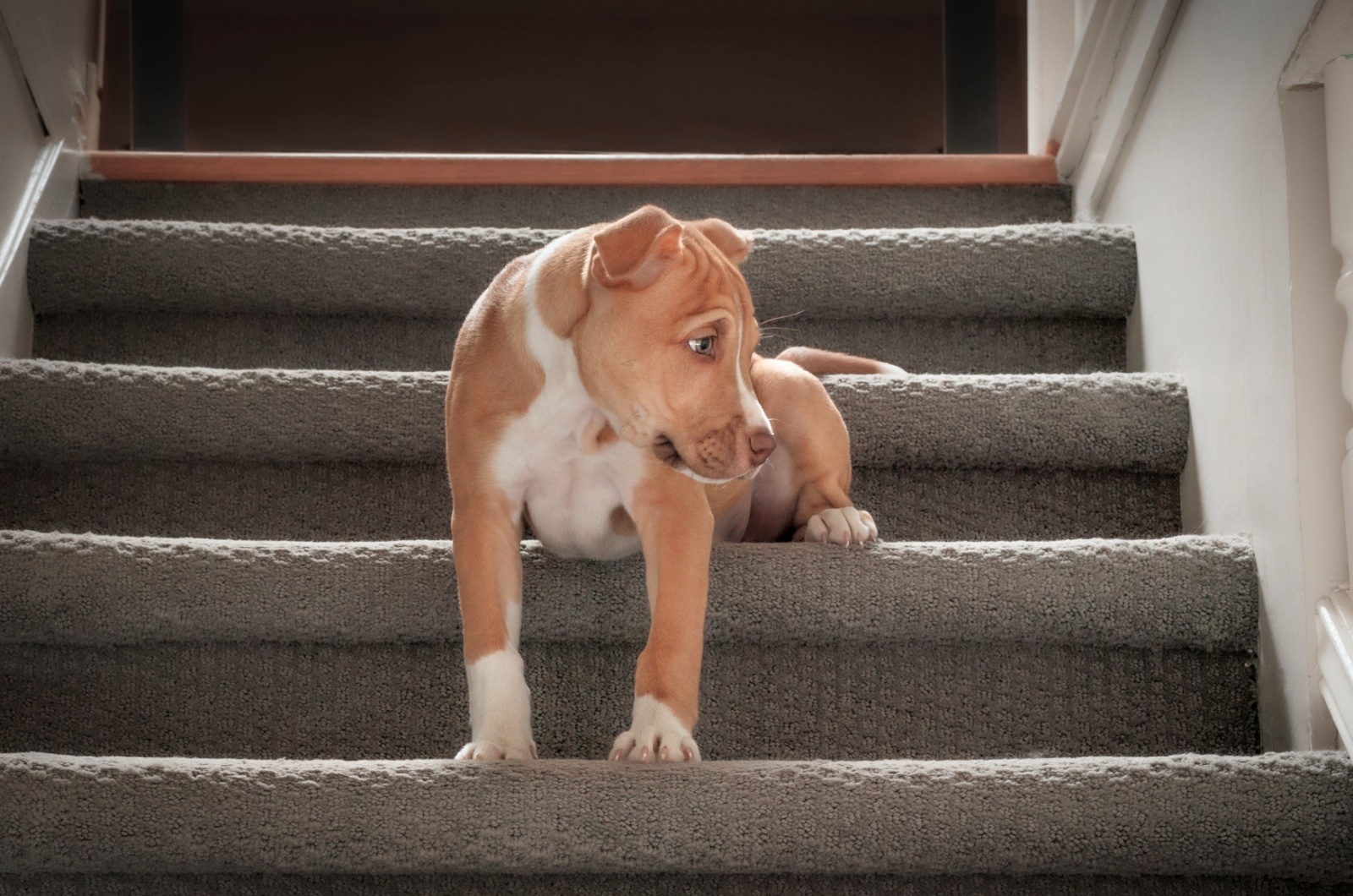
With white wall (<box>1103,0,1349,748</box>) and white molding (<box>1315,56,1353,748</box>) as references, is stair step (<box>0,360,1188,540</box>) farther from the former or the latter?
white molding (<box>1315,56,1353,748</box>)

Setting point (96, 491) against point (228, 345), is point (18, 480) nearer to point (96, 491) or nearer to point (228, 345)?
point (96, 491)

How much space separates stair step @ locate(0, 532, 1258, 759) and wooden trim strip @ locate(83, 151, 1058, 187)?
1022 millimetres

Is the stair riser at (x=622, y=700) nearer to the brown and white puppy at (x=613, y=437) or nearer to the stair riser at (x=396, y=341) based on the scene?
the brown and white puppy at (x=613, y=437)

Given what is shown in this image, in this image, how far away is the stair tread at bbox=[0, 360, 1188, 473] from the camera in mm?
1696

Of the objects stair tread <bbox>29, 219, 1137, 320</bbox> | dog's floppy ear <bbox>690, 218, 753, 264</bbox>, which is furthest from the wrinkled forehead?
stair tread <bbox>29, 219, 1137, 320</bbox>

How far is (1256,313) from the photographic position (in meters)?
1.49

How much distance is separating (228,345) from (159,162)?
0.48 metres

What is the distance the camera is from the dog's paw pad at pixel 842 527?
5.01ft

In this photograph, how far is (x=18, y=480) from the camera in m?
1.72

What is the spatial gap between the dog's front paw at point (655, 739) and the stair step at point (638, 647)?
185 mm

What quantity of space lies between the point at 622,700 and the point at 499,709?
21 centimetres

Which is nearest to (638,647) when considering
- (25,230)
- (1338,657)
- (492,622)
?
(492,622)

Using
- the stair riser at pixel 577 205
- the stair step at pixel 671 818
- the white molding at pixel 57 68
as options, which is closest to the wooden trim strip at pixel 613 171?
the stair riser at pixel 577 205

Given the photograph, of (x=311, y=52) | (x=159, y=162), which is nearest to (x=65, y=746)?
(x=159, y=162)
